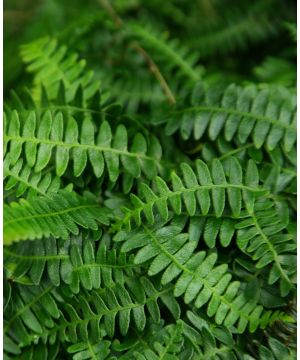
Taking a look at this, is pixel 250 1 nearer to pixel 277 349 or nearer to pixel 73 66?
pixel 73 66

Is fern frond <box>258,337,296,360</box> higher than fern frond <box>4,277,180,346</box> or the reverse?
the reverse

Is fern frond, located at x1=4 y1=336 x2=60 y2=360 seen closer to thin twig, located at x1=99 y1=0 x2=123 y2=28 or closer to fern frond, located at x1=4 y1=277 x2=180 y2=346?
fern frond, located at x1=4 y1=277 x2=180 y2=346

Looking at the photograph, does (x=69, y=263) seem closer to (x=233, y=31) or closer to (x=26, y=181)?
(x=26, y=181)

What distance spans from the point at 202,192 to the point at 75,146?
1.09 ft

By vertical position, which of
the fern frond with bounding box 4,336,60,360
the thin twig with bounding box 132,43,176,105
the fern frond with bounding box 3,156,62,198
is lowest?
the fern frond with bounding box 4,336,60,360

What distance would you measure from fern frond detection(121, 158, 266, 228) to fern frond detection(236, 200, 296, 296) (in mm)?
41

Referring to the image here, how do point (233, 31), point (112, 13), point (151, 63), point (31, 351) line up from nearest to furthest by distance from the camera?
1. point (31, 351)
2. point (151, 63)
3. point (112, 13)
4. point (233, 31)

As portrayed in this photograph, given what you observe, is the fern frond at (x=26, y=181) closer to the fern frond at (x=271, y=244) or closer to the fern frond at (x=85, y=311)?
the fern frond at (x=85, y=311)

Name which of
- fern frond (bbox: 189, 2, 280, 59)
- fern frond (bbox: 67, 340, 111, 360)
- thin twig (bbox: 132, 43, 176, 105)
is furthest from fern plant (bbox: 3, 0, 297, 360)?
fern frond (bbox: 189, 2, 280, 59)

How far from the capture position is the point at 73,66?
1.59 m

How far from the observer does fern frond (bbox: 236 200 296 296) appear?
1165mm

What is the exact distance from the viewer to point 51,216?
1.18 meters

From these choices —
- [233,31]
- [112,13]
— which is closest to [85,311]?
[112,13]

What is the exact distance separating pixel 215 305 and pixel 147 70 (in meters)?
0.96
